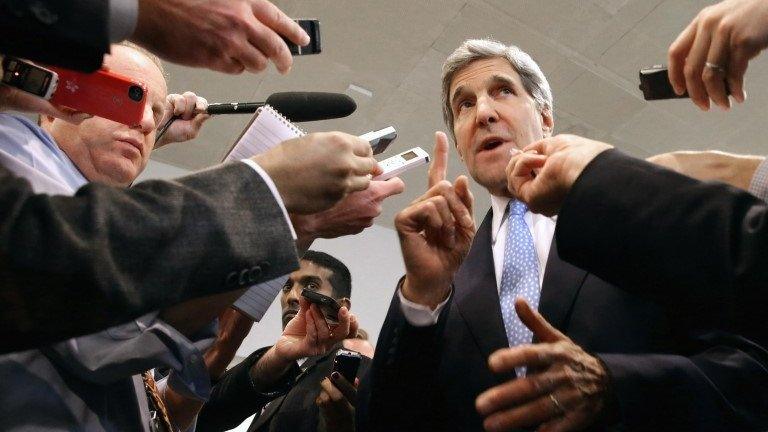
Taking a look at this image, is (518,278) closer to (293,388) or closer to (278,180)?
(278,180)

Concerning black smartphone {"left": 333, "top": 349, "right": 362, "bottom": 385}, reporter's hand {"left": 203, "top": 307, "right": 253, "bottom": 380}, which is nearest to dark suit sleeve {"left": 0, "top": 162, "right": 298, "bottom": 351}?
reporter's hand {"left": 203, "top": 307, "right": 253, "bottom": 380}

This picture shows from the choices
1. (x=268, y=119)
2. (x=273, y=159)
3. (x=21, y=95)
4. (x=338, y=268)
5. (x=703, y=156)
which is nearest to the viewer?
(x=273, y=159)

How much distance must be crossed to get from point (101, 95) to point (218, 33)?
1.13ft

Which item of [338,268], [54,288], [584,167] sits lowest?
[338,268]

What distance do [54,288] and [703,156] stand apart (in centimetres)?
113

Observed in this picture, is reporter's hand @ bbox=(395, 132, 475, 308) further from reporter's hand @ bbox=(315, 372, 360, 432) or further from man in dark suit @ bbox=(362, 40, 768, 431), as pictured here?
reporter's hand @ bbox=(315, 372, 360, 432)

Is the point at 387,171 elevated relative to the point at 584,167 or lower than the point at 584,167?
lower

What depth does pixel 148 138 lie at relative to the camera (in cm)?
129

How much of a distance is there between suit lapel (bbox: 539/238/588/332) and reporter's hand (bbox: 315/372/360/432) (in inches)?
27.3

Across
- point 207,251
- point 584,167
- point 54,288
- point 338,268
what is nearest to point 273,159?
point 207,251

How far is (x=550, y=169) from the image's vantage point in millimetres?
912

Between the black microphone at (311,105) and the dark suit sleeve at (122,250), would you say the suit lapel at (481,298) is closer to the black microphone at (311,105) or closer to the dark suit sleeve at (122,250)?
the black microphone at (311,105)

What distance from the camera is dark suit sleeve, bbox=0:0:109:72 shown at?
0.62 m

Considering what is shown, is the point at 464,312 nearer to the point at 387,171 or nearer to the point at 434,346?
the point at 434,346
